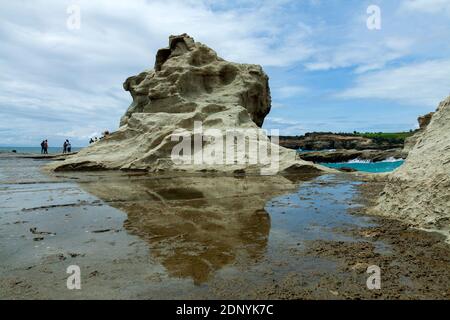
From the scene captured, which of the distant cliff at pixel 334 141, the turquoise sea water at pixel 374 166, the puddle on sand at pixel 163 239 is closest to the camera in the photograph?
the puddle on sand at pixel 163 239

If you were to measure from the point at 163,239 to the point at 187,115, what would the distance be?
1395 cm

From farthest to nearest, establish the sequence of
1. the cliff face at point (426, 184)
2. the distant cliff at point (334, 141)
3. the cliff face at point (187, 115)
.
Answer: the distant cliff at point (334, 141) → the cliff face at point (187, 115) → the cliff face at point (426, 184)

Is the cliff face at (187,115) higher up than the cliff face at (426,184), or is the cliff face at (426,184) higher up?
the cliff face at (187,115)

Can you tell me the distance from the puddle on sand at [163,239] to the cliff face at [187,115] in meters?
6.83

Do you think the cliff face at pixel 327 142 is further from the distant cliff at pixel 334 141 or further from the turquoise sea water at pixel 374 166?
the turquoise sea water at pixel 374 166

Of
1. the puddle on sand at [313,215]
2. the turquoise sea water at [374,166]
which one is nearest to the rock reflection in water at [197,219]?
the puddle on sand at [313,215]

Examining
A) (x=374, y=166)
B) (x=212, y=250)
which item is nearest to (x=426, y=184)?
(x=212, y=250)

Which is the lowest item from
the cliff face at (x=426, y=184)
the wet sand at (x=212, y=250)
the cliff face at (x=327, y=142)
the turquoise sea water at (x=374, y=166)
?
the wet sand at (x=212, y=250)

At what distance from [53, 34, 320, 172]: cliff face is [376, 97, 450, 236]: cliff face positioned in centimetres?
849

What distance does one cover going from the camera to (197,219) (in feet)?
21.2

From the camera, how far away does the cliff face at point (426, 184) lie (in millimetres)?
5230

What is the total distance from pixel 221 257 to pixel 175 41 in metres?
20.5

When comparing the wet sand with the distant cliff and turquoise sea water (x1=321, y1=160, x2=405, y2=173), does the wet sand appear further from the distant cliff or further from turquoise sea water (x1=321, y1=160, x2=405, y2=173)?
the distant cliff
